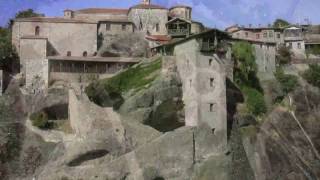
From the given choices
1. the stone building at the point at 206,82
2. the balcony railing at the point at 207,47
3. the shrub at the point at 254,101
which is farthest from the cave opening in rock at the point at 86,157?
the shrub at the point at 254,101

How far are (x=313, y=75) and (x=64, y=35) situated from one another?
104 feet

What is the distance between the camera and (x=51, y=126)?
235 feet

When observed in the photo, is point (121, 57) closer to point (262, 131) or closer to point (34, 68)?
point (34, 68)

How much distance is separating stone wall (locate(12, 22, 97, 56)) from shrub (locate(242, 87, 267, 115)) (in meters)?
20.6

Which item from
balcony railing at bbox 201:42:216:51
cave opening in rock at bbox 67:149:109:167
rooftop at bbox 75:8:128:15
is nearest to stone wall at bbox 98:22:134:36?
rooftop at bbox 75:8:128:15

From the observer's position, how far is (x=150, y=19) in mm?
93938

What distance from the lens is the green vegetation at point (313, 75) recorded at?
85.2m

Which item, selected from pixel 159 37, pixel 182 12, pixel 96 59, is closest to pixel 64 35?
pixel 96 59

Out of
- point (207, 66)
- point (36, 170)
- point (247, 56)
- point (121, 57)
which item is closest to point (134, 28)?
point (121, 57)

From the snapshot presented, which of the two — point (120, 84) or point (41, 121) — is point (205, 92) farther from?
point (41, 121)

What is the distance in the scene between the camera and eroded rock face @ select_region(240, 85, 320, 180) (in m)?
71.7

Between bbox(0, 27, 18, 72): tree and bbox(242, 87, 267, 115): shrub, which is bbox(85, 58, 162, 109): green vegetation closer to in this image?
bbox(242, 87, 267, 115): shrub

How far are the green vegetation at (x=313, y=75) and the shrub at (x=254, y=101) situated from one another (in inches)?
373

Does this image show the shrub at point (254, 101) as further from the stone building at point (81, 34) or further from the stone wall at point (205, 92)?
the stone building at point (81, 34)
